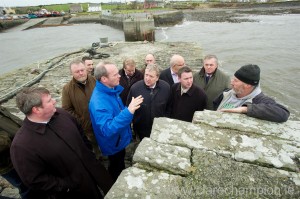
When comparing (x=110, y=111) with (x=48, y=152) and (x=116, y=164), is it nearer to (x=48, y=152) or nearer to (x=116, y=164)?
(x=48, y=152)

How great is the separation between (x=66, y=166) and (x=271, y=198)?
2123 millimetres

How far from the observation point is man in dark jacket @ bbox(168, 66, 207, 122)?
376 centimetres

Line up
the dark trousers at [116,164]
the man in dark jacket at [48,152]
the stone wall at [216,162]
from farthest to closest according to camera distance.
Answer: the dark trousers at [116,164] → the man in dark jacket at [48,152] → the stone wall at [216,162]

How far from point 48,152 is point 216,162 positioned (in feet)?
5.83

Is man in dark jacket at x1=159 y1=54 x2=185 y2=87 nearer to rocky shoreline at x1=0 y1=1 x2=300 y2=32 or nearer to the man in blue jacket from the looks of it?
the man in blue jacket

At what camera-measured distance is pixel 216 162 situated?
199 cm

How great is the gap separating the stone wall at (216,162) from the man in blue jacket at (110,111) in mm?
550

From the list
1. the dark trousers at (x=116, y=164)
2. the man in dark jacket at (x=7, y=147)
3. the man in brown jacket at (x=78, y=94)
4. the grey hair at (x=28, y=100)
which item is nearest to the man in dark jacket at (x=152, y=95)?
the dark trousers at (x=116, y=164)

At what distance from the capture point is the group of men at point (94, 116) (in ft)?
7.66

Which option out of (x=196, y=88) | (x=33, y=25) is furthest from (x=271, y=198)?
(x=33, y=25)

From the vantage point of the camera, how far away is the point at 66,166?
8.34 ft

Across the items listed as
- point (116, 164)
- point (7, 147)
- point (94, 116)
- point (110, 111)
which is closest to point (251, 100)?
point (110, 111)

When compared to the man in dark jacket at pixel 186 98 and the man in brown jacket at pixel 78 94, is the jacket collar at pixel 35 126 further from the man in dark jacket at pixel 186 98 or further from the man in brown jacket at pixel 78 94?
the man in dark jacket at pixel 186 98

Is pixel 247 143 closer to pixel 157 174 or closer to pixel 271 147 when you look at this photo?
pixel 271 147
